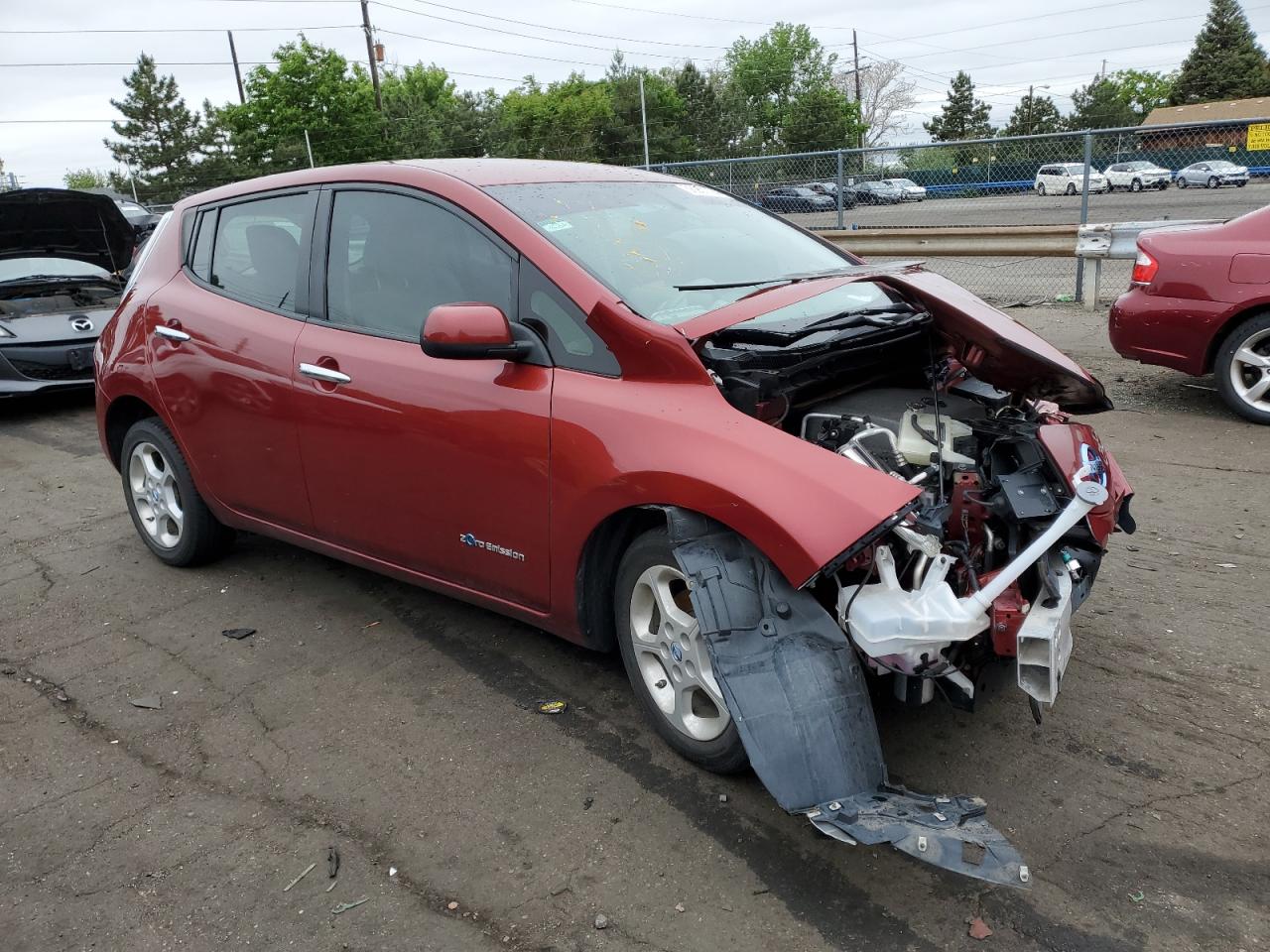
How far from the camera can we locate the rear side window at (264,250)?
13.1 feet

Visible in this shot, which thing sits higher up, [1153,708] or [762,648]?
[762,648]

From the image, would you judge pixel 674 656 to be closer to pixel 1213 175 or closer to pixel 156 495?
pixel 156 495

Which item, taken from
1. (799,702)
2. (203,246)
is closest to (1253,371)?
(799,702)

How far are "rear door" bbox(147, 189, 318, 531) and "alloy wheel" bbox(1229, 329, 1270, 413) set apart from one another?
5.62 metres

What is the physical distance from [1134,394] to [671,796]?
5856mm

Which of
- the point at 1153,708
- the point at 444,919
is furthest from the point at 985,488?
the point at 444,919

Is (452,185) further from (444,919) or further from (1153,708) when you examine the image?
(1153,708)

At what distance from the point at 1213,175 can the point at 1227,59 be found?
193 ft

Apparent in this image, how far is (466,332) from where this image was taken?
3.07 m

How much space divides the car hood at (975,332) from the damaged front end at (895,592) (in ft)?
0.13

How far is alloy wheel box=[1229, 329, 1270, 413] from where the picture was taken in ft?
20.5

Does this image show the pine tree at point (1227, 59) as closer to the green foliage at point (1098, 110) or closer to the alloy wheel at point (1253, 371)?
the green foliage at point (1098, 110)

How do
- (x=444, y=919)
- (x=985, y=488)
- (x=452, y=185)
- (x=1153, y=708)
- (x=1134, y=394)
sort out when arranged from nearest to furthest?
(x=444, y=919) < (x=985, y=488) < (x=1153, y=708) < (x=452, y=185) < (x=1134, y=394)

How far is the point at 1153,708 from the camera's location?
3.25 m
